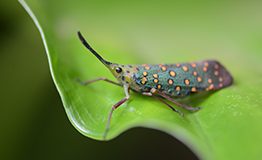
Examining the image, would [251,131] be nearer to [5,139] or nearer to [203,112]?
[203,112]

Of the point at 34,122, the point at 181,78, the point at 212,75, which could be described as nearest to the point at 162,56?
the point at 181,78

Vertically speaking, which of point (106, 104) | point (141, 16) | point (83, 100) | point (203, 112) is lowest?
point (203, 112)

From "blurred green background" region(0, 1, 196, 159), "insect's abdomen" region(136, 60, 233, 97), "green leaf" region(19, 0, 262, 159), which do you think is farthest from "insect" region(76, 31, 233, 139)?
"blurred green background" region(0, 1, 196, 159)

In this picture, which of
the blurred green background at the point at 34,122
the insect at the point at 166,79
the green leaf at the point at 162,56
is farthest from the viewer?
the insect at the point at 166,79

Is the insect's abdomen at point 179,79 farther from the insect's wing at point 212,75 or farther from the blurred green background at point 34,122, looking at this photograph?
the blurred green background at point 34,122

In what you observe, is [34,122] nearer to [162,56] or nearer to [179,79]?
[179,79]

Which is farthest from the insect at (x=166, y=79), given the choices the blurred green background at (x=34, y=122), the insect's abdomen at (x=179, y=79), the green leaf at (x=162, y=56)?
the blurred green background at (x=34, y=122)

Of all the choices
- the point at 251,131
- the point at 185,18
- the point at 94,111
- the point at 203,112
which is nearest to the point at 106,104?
the point at 94,111
